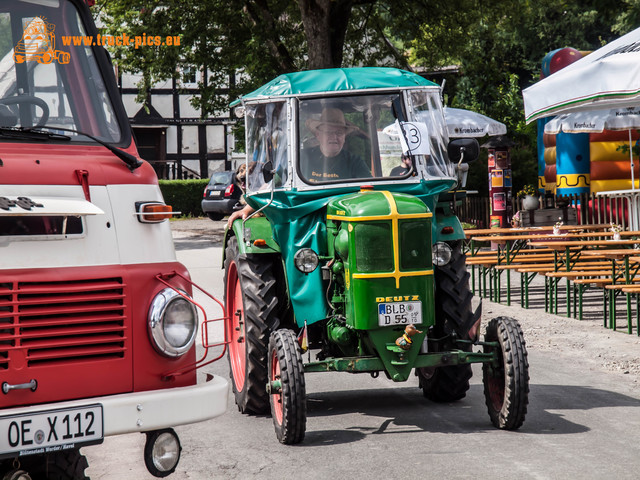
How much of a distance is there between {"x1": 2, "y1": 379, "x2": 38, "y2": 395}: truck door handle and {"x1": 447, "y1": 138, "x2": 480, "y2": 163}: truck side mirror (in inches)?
168

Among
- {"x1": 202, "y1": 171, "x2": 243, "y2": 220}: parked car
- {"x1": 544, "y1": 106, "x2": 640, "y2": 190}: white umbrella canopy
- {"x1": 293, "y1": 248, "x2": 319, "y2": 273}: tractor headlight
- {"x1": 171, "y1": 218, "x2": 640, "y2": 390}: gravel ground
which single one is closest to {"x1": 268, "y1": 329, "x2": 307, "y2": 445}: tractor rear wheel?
{"x1": 293, "y1": 248, "x2": 319, "y2": 273}: tractor headlight

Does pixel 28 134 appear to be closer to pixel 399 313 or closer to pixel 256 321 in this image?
pixel 399 313

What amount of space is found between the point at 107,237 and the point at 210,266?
1558cm

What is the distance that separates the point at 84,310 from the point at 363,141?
12.5ft

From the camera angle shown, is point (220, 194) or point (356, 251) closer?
point (356, 251)

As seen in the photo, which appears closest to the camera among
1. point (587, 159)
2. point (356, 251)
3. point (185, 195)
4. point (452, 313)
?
point (356, 251)

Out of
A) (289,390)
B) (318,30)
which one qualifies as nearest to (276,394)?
(289,390)

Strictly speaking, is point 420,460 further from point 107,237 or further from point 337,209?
point 107,237

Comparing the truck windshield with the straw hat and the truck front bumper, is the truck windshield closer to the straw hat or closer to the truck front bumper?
the truck front bumper

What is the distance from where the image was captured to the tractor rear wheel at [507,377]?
21.8ft

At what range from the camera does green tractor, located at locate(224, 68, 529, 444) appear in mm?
6699

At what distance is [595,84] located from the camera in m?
10.7

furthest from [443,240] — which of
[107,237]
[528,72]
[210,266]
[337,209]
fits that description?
[528,72]

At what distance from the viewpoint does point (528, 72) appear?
147ft
